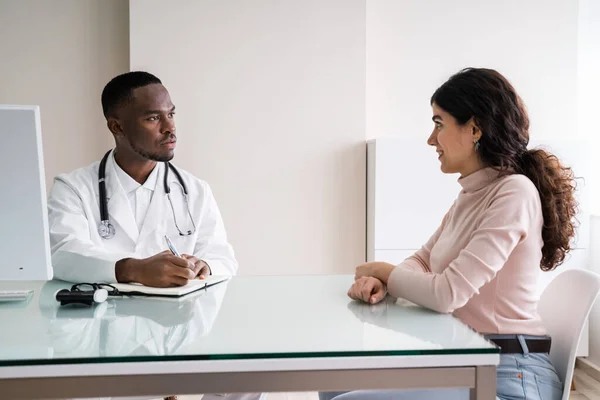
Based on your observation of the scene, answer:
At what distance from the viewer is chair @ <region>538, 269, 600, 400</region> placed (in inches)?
65.8

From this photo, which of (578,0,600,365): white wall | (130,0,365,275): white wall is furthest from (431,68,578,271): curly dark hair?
(578,0,600,365): white wall

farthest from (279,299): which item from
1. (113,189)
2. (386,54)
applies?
(386,54)

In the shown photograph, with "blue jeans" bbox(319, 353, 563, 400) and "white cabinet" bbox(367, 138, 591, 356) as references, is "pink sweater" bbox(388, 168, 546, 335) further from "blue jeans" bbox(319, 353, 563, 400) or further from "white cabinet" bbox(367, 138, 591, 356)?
"white cabinet" bbox(367, 138, 591, 356)

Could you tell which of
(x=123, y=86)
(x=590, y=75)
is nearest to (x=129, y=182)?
(x=123, y=86)

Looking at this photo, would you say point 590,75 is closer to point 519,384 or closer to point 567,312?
point 567,312

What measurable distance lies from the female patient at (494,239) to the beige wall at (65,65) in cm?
250

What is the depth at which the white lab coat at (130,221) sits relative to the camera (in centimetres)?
224

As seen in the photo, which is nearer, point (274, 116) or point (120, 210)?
point (120, 210)

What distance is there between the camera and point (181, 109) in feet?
12.0

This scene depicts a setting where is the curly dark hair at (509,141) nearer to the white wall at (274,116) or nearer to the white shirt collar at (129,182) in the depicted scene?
the white shirt collar at (129,182)

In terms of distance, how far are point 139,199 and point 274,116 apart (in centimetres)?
140

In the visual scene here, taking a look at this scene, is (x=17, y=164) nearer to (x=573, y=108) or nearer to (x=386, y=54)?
(x=386, y=54)

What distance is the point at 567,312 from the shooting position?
1.76 meters

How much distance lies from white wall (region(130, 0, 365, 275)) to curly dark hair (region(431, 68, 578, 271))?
1920 millimetres
